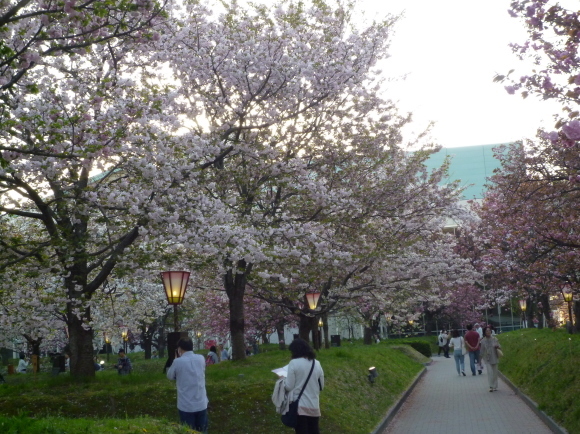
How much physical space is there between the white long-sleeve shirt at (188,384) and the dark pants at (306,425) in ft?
4.20

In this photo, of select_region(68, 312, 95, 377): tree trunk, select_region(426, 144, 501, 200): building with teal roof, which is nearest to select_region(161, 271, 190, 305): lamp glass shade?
select_region(68, 312, 95, 377): tree trunk

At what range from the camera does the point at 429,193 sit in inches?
786

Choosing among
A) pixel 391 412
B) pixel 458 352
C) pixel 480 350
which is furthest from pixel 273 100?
pixel 458 352

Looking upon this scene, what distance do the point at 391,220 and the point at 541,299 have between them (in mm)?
18130

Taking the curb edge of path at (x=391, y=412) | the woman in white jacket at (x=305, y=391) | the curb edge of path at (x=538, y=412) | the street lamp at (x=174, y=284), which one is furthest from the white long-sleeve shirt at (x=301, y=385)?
the curb edge of path at (x=538, y=412)

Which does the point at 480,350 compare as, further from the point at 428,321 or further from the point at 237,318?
the point at 428,321

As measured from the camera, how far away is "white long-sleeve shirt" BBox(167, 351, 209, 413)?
849 centimetres

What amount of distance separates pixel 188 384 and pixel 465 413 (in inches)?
303

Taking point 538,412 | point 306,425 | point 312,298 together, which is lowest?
point 538,412

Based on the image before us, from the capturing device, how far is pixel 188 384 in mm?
8500

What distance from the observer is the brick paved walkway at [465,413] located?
1202cm

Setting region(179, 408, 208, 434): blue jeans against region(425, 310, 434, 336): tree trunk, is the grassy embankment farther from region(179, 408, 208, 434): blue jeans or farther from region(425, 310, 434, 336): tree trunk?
region(425, 310, 434, 336): tree trunk

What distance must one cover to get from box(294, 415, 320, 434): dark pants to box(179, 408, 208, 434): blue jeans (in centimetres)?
129

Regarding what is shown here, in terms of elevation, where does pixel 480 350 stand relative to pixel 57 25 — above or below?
below
